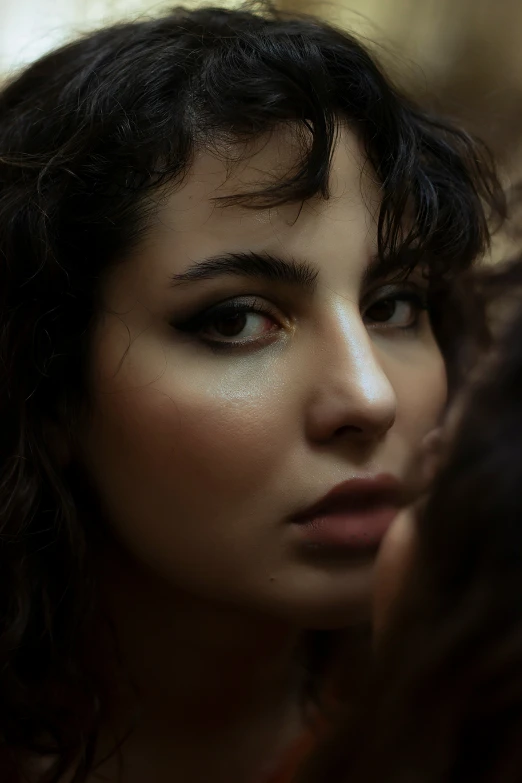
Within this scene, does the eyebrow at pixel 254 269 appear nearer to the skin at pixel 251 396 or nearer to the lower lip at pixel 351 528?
the skin at pixel 251 396

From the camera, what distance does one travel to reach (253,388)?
82 cm

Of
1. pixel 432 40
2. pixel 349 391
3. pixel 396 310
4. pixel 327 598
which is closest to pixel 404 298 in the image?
pixel 396 310

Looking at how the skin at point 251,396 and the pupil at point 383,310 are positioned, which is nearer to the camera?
the skin at point 251,396

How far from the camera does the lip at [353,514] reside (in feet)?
2.67

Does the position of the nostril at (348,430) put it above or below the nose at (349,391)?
below

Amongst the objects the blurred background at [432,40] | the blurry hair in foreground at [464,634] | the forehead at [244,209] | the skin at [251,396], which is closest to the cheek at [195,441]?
the skin at [251,396]

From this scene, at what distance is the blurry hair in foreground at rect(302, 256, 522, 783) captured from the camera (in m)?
0.50

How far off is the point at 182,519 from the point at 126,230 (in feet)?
0.92

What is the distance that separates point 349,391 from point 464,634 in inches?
12.8

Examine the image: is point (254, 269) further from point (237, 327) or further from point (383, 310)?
point (383, 310)

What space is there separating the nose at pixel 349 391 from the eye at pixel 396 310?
0.08m

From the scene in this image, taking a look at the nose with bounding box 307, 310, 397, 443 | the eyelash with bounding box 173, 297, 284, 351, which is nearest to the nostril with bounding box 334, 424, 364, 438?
the nose with bounding box 307, 310, 397, 443

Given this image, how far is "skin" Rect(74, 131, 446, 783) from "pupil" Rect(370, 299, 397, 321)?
1 centimetres

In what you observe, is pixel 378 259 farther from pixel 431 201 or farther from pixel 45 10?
pixel 45 10
